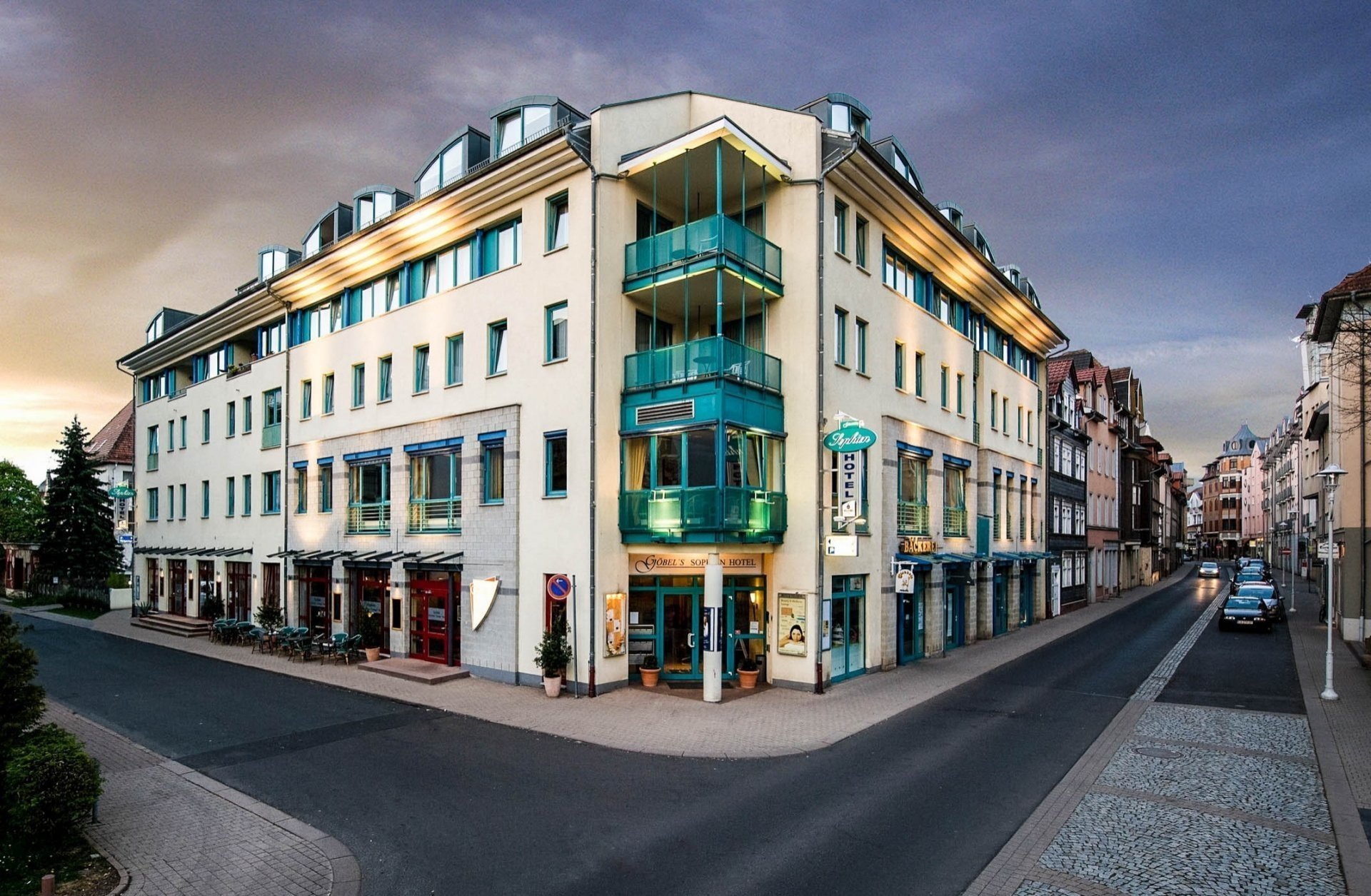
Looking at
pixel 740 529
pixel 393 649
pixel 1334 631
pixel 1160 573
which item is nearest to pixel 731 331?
pixel 740 529

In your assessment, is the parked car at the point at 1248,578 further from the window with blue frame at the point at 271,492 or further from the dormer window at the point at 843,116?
the window with blue frame at the point at 271,492

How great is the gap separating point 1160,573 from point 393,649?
238ft

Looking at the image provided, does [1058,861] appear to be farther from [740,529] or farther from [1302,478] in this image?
[1302,478]

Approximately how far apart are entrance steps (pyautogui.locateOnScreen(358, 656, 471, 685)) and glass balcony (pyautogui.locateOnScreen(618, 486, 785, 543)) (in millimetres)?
6119

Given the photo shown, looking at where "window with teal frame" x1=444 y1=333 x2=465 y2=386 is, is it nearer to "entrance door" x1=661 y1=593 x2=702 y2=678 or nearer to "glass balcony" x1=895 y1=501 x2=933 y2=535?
"entrance door" x1=661 y1=593 x2=702 y2=678

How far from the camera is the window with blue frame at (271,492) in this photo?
28.5 m

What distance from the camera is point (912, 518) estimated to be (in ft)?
75.1

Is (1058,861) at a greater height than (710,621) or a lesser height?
lesser

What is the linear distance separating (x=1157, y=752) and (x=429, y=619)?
17.2 meters

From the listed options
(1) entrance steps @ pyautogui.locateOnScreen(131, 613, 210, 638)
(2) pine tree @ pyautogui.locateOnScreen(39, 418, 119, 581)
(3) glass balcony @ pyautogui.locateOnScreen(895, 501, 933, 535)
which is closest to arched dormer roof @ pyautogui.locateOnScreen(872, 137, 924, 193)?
(3) glass balcony @ pyautogui.locateOnScreen(895, 501, 933, 535)

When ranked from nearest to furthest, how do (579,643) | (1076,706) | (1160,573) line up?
(1076,706) → (579,643) → (1160,573)

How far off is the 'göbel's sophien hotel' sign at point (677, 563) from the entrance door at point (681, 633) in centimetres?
82

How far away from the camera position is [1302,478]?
51.8m

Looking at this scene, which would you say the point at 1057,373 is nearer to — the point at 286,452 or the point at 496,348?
the point at 496,348
